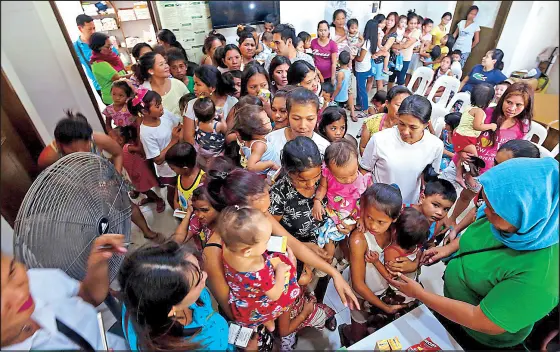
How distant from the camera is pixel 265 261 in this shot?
1.19 metres

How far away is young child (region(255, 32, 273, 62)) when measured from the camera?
160 inches

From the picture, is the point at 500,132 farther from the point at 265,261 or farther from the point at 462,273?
the point at 265,261

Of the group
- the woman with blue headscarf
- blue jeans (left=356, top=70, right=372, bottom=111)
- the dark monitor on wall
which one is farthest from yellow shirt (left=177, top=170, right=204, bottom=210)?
the dark monitor on wall

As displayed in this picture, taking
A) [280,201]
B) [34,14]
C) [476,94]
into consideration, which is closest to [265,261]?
[280,201]

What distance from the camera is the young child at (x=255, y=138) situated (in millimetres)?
1828

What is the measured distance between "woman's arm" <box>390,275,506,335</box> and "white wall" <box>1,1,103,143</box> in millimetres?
1311

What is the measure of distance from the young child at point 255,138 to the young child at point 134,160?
3.06 feet

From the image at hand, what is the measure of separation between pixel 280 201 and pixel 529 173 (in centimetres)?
98

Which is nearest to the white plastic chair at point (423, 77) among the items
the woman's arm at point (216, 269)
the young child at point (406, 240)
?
the young child at point (406, 240)

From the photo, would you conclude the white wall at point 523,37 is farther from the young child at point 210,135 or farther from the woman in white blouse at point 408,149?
the young child at point 210,135

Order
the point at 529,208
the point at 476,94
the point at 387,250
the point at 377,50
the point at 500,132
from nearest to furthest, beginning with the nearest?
the point at 529,208
the point at 387,250
the point at 500,132
the point at 476,94
the point at 377,50

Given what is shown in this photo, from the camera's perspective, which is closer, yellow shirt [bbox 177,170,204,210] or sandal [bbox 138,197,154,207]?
yellow shirt [bbox 177,170,204,210]

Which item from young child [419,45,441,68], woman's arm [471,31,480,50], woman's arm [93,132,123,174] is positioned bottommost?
young child [419,45,441,68]

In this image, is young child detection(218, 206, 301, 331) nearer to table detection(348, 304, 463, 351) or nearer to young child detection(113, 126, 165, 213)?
table detection(348, 304, 463, 351)
